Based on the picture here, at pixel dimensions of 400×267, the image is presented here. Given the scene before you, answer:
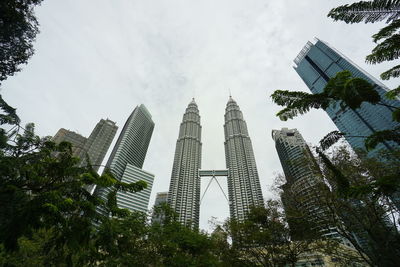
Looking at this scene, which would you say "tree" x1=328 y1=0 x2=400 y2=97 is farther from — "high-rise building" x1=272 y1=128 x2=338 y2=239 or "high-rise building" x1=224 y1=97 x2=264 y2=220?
"high-rise building" x1=224 y1=97 x2=264 y2=220

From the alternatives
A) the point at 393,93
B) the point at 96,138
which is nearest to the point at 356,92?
the point at 393,93

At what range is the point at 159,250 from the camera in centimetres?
1445

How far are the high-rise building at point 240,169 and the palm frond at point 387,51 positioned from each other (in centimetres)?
7858

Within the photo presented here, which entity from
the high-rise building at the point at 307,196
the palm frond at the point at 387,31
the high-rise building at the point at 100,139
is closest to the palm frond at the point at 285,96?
the palm frond at the point at 387,31

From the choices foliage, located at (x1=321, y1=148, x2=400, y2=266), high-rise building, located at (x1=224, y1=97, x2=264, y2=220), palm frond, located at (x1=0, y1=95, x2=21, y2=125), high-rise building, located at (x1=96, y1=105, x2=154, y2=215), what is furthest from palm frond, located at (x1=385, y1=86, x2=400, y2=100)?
high-rise building, located at (x1=96, y1=105, x2=154, y2=215)

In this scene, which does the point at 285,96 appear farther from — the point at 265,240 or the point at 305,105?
the point at 265,240

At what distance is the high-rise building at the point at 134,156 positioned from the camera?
101 m

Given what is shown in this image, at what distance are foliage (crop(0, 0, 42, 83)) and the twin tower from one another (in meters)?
79.8

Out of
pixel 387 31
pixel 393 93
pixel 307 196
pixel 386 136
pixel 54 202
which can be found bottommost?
pixel 54 202

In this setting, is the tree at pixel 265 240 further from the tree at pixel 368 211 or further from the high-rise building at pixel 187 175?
the high-rise building at pixel 187 175

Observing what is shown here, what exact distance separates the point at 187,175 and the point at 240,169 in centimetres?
2934

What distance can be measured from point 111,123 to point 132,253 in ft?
488

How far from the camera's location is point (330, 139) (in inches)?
149

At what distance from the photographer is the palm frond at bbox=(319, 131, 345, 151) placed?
3.70 metres
